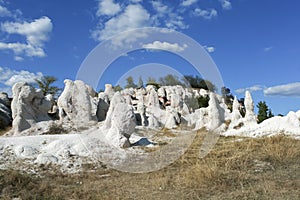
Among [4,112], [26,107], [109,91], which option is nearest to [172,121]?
[109,91]

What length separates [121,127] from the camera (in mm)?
13039

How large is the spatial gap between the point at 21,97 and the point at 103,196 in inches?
513

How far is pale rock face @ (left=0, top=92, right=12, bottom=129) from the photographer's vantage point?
64.1ft

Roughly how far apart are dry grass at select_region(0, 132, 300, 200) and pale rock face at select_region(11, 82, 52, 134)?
8.99 metres

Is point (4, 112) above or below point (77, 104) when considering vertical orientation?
below

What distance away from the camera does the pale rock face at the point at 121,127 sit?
12681mm

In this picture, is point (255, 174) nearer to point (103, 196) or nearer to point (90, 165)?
point (103, 196)

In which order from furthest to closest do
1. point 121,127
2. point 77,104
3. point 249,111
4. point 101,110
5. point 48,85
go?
point 48,85, point 101,110, point 249,111, point 77,104, point 121,127

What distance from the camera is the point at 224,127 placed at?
21.7 meters

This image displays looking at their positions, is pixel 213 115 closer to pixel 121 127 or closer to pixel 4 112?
pixel 121 127

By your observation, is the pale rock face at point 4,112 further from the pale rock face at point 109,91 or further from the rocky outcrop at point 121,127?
the rocky outcrop at point 121,127

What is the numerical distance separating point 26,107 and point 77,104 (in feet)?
9.50

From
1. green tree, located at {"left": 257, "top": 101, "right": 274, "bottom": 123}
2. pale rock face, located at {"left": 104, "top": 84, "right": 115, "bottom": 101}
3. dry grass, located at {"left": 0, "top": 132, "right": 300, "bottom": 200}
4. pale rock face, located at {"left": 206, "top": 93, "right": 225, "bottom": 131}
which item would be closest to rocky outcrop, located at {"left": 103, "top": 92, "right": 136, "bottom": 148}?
dry grass, located at {"left": 0, "top": 132, "right": 300, "bottom": 200}

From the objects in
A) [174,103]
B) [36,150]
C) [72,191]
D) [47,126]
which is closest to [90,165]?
[36,150]
